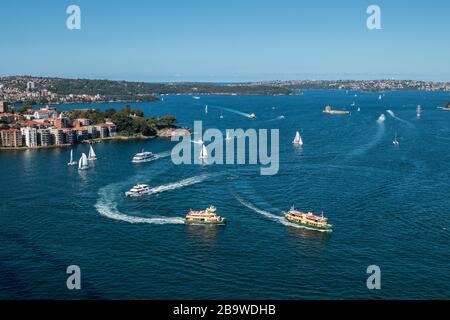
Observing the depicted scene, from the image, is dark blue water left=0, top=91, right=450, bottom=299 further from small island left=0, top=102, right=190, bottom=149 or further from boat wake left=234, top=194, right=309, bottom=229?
small island left=0, top=102, right=190, bottom=149

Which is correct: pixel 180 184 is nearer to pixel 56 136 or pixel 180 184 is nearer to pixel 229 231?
pixel 229 231

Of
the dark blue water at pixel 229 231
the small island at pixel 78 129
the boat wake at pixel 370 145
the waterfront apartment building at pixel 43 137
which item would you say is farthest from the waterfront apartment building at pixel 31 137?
the boat wake at pixel 370 145

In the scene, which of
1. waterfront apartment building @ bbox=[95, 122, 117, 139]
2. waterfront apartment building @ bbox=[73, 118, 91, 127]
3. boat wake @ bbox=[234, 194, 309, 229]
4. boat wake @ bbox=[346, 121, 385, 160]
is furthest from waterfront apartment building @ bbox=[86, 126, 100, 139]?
boat wake @ bbox=[234, 194, 309, 229]

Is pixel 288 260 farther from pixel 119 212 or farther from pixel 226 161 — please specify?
pixel 226 161

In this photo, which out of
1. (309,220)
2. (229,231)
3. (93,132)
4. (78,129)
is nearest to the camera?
(229,231)

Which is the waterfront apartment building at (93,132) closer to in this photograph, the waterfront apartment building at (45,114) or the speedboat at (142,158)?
the waterfront apartment building at (45,114)

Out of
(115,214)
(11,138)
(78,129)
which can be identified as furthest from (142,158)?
(78,129)
